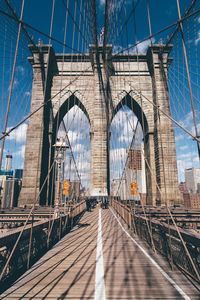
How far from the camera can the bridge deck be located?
2.62 meters

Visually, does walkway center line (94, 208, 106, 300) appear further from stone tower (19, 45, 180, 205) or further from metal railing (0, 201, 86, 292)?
stone tower (19, 45, 180, 205)

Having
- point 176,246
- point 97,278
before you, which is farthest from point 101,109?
point 97,278

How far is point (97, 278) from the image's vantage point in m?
3.14

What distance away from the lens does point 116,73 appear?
69.1 feet

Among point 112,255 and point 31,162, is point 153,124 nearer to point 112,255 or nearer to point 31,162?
point 31,162

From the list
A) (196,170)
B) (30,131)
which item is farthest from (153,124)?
(196,170)

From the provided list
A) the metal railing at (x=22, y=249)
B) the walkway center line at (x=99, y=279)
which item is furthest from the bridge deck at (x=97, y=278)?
the metal railing at (x=22, y=249)

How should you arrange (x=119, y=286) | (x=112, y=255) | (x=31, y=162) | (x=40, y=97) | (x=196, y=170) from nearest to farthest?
(x=119, y=286) → (x=112, y=255) → (x=31, y=162) → (x=40, y=97) → (x=196, y=170)

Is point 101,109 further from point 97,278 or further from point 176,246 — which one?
point 97,278

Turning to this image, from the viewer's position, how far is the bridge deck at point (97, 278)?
2.62 m

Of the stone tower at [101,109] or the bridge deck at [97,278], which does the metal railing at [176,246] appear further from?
the stone tower at [101,109]

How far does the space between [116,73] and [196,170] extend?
14374cm

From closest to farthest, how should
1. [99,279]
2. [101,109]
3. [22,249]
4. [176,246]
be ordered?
[99,279] → [22,249] → [176,246] → [101,109]

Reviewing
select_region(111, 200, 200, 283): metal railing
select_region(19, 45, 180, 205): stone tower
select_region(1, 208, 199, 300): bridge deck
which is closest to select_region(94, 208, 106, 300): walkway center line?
select_region(1, 208, 199, 300): bridge deck
